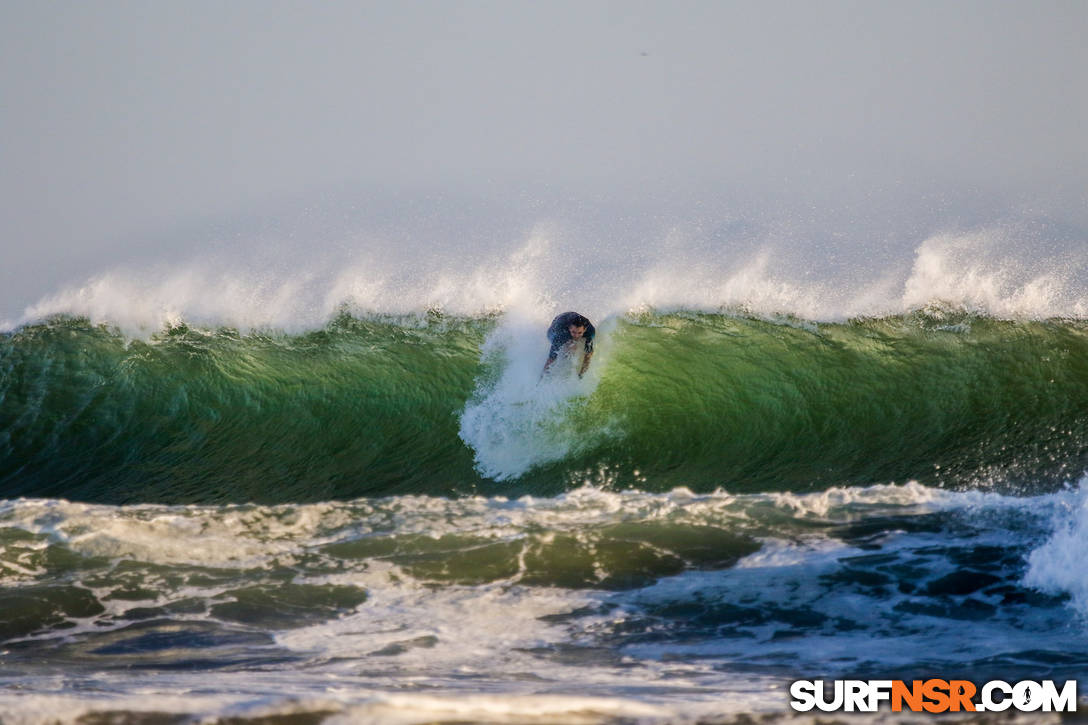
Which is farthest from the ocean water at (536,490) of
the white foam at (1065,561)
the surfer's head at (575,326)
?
the surfer's head at (575,326)

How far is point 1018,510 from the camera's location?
738 centimetres

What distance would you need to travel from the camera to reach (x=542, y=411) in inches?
349

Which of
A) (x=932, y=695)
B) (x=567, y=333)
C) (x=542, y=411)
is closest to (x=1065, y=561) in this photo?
(x=932, y=695)

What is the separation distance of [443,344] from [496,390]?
118 cm

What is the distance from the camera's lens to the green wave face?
8523 mm

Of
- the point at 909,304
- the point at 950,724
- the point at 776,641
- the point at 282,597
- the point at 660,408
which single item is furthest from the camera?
the point at 909,304

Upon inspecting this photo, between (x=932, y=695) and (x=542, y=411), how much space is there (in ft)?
16.0

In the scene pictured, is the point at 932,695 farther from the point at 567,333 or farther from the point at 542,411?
the point at 567,333

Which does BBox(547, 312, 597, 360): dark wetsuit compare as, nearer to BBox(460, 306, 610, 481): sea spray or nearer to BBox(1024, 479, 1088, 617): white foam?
BBox(460, 306, 610, 481): sea spray

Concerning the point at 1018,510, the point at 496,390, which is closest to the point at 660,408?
the point at 496,390

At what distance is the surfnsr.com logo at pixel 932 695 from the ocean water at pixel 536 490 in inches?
8.6

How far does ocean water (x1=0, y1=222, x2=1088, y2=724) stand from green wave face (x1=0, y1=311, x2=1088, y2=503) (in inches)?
1.3

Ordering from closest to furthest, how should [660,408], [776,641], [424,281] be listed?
[776,641] → [660,408] → [424,281]

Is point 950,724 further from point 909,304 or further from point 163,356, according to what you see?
point 163,356
